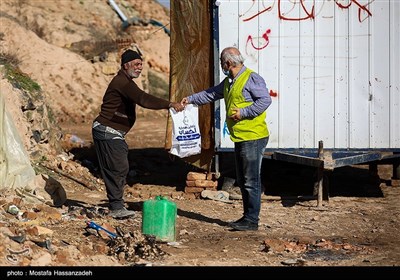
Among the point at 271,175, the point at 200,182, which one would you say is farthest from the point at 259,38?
the point at 271,175

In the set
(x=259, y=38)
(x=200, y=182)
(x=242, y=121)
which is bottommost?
(x=200, y=182)

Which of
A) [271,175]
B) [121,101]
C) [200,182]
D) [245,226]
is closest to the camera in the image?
[245,226]

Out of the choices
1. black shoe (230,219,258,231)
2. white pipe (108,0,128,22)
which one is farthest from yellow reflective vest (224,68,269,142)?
white pipe (108,0,128,22)

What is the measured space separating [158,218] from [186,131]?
6.49 ft

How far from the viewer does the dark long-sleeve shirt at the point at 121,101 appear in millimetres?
9562

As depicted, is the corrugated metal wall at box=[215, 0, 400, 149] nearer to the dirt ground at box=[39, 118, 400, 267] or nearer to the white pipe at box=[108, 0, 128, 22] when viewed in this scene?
the dirt ground at box=[39, 118, 400, 267]

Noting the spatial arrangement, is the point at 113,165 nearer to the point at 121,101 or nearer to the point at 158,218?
the point at 121,101

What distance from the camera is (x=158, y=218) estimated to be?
8555mm

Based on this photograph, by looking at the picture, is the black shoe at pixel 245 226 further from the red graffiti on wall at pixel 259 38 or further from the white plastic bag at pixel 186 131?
the red graffiti on wall at pixel 259 38

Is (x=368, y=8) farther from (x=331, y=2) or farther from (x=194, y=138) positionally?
(x=194, y=138)

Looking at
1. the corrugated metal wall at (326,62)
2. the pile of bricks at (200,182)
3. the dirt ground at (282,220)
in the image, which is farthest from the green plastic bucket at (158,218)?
the pile of bricks at (200,182)

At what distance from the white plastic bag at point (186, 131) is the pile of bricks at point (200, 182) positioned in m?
1.24

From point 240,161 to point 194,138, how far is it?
126 centimetres
